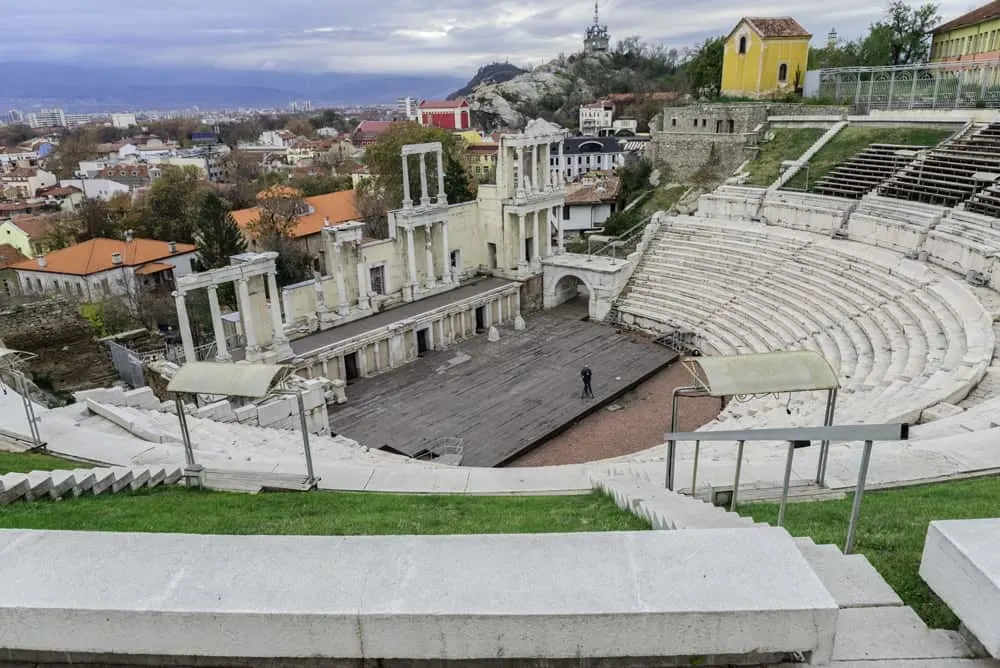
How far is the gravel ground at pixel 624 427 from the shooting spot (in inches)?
712

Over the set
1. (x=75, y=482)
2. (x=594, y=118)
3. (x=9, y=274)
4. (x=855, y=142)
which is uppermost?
(x=594, y=118)

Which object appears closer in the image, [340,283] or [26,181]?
[340,283]

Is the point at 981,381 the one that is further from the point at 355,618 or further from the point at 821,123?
the point at 821,123

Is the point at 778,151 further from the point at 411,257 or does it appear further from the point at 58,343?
the point at 58,343

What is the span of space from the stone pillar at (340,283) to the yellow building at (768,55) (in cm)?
3031

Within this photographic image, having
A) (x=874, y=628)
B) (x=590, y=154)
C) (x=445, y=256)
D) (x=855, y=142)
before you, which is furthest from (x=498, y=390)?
(x=590, y=154)

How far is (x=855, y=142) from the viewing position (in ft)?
109

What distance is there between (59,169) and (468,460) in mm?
112793

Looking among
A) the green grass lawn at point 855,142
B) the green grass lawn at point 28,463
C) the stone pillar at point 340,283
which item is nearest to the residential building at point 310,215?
the stone pillar at point 340,283

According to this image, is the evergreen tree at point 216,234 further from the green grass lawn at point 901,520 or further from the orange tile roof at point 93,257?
the green grass lawn at point 901,520

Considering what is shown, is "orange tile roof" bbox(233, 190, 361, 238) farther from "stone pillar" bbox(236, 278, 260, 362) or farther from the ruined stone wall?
"stone pillar" bbox(236, 278, 260, 362)

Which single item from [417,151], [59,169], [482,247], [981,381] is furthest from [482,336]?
[59,169]

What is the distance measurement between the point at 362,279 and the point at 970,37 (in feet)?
148

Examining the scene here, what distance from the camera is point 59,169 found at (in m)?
102
